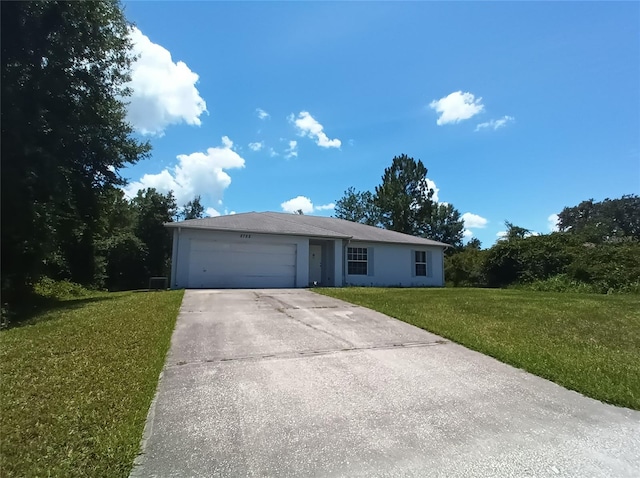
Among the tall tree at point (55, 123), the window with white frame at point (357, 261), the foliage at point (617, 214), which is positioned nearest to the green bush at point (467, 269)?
the window with white frame at point (357, 261)

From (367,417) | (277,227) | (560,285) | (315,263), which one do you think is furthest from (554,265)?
(367,417)

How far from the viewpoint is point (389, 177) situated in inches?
1652

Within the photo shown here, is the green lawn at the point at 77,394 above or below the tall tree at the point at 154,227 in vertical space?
below

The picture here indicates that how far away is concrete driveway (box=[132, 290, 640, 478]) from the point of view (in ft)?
9.47

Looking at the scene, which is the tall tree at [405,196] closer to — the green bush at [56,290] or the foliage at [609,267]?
the foliage at [609,267]

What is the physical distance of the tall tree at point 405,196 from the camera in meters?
41.1

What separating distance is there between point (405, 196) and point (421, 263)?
68.2 feet

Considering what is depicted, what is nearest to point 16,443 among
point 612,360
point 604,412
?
point 604,412

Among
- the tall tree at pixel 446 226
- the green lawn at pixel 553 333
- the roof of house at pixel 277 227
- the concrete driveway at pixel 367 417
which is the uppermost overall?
the tall tree at pixel 446 226

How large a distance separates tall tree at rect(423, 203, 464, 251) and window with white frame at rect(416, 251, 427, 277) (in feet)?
72.2

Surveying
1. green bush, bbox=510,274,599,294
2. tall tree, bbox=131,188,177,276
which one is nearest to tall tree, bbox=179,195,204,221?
tall tree, bbox=131,188,177,276

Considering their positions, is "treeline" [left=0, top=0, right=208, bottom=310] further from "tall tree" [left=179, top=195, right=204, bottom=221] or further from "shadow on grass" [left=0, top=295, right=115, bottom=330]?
"tall tree" [left=179, top=195, right=204, bottom=221]

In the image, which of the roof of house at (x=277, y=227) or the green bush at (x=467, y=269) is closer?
the roof of house at (x=277, y=227)

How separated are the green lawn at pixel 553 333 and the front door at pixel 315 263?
660 centimetres
